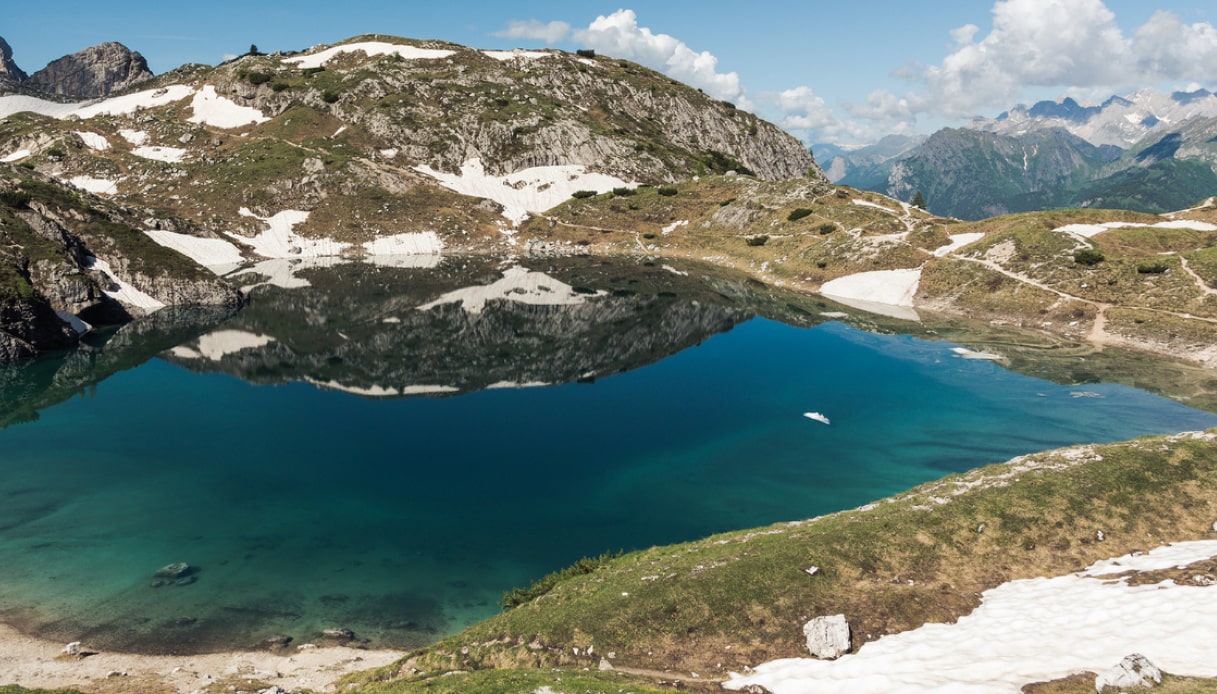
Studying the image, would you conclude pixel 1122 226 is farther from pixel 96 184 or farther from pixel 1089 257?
pixel 96 184

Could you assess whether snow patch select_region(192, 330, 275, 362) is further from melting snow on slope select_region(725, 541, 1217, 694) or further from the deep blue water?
melting snow on slope select_region(725, 541, 1217, 694)

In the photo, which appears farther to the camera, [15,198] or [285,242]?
[285,242]

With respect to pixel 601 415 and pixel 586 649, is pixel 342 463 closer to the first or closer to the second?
pixel 601 415

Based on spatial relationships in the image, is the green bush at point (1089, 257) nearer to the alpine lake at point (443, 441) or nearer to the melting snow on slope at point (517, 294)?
the alpine lake at point (443, 441)

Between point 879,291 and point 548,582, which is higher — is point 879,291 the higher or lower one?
the higher one

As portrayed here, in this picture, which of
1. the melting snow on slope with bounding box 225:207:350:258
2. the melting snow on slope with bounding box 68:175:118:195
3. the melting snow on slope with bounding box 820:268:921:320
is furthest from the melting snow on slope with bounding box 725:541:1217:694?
the melting snow on slope with bounding box 68:175:118:195

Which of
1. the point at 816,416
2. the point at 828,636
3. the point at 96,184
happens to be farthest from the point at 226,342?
the point at 96,184
